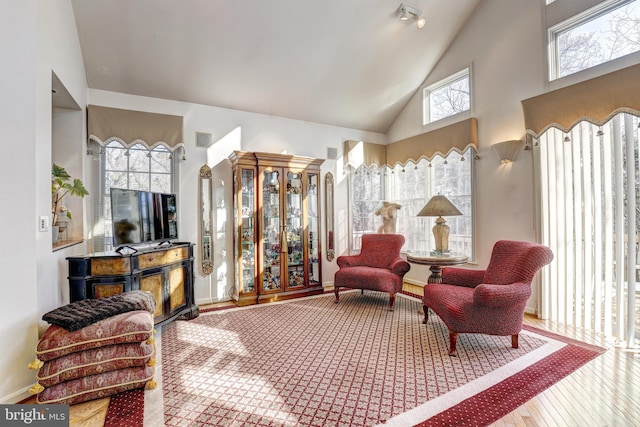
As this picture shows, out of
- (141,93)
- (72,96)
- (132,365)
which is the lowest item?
(132,365)

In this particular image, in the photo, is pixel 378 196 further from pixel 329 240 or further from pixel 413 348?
pixel 413 348

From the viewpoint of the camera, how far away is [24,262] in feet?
6.87

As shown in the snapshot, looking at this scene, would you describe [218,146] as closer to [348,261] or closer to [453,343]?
[348,261]

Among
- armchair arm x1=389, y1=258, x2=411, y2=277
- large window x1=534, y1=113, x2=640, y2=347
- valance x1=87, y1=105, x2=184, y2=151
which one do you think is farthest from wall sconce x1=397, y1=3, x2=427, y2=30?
valance x1=87, y1=105, x2=184, y2=151

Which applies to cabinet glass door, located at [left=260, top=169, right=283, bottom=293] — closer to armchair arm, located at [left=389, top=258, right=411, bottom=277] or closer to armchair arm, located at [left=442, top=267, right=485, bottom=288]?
armchair arm, located at [left=389, top=258, right=411, bottom=277]

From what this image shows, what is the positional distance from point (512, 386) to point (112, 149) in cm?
468

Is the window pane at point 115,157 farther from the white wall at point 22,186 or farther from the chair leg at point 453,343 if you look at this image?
the chair leg at point 453,343

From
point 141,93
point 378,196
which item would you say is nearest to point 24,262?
point 141,93

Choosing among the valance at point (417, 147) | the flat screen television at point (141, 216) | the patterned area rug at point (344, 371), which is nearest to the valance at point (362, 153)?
the valance at point (417, 147)

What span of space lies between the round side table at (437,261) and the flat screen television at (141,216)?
292 centimetres

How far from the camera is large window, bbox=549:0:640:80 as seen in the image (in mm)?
2818

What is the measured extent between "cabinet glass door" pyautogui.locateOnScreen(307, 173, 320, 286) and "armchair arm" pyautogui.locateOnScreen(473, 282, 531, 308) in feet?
8.18

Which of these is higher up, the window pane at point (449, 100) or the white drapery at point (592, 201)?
the window pane at point (449, 100)

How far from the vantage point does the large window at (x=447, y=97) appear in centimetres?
436
